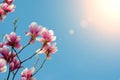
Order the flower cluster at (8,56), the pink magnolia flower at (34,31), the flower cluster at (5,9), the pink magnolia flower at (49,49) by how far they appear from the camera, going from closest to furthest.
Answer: the flower cluster at (8,56) < the pink magnolia flower at (34,31) < the pink magnolia flower at (49,49) < the flower cluster at (5,9)

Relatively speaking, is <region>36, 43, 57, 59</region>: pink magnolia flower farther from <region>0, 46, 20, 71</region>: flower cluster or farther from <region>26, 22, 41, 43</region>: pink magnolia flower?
<region>0, 46, 20, 71</region>: flower cluster

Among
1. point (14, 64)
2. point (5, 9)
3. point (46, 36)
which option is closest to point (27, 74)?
point (14, 64)

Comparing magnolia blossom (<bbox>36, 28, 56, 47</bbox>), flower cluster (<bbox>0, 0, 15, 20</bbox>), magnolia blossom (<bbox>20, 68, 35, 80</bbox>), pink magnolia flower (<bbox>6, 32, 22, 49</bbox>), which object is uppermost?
flower cluster (<bbox>0, 0, 15, 20</bbox>)

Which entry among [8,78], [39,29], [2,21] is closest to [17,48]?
Result: [39,29]

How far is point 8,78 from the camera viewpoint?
446cm

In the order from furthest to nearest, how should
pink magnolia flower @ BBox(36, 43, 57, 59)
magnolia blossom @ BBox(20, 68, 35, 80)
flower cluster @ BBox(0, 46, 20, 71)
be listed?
pink magnolia flower @ BBox(36, 43, 57, 59) < magnolia blossom @ BBox(20, 68, 35, 80) < flower cluster @ BBox(0, 46, 20, 71)

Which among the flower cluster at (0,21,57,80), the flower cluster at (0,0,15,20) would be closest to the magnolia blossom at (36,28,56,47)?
the flower cluster at (0,21,57,80)

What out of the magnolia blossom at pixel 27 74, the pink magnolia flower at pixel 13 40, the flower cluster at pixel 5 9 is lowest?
the magnolia blossom at pixel 27 74

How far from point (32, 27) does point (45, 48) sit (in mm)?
418

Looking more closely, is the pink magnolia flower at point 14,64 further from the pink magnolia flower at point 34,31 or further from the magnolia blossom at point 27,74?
the pink magnolia flower at point 34,31

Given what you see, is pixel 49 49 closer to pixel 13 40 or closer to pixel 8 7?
pixel 13 40

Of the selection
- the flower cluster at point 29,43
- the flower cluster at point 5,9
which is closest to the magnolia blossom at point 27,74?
the flower cluster at point 29,43

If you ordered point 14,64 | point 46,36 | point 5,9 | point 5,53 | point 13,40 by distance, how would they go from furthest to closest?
1. point 5,9
2. point 46,36
3. point 13,40
4. point 14,64
5. point 5,53

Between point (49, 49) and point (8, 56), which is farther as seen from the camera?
point (49, 49)
